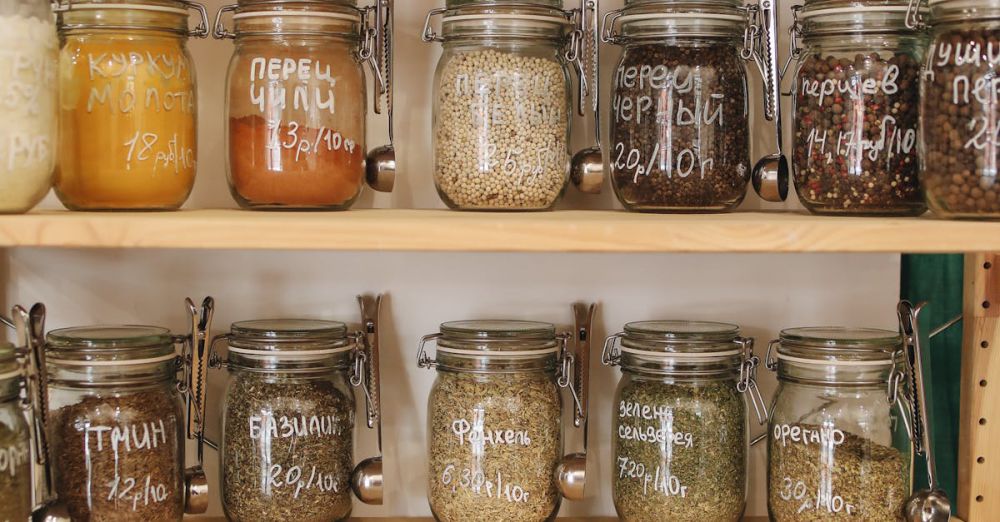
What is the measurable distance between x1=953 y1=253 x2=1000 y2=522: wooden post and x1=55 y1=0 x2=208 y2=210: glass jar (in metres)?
0.75

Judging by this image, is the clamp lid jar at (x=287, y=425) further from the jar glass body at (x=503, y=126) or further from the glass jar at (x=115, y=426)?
the jar glass body at (x=503, y=126)

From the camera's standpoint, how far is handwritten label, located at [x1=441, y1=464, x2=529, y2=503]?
99 cm

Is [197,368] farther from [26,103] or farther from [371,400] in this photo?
[26,103]

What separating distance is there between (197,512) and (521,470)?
30 cm

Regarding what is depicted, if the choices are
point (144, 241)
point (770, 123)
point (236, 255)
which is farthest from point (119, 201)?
point (770, 123)

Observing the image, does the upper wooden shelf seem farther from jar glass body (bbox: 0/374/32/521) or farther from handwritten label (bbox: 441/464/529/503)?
handwritten label (bbox: 441/464/529/503)

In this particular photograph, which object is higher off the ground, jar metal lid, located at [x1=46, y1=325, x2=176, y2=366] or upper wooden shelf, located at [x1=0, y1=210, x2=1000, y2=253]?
upper wooden shelf, located at [x1=0, y1=210, x2=1000, y2=253]

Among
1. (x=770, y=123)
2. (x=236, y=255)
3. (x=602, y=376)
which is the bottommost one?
(x=602, y=376)

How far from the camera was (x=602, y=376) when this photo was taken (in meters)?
1.14

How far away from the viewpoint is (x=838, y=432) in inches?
38.4

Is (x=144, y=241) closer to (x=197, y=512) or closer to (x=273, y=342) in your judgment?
(x=273, y=342)

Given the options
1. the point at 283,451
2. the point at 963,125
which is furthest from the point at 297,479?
the point at 963,125

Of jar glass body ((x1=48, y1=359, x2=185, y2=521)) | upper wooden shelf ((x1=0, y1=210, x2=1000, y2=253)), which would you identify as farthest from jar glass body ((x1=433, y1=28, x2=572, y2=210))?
jar glass body ((x1=48, y1=359, x2=185, y2=521))

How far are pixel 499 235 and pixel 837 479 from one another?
0.38 metres
